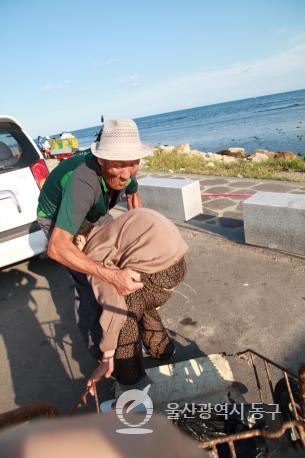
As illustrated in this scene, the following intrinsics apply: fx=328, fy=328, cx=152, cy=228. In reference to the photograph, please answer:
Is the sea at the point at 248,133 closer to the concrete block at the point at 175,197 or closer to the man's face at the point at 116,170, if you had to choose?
the man's face at the point at 116,170

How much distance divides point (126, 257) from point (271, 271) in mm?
2503

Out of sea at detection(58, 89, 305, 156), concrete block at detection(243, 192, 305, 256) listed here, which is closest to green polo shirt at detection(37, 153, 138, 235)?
sea at detection(58, 89, 305, 156)

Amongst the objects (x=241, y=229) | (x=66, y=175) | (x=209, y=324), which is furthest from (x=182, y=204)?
(x=66, y=175)

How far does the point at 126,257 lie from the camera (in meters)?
2.13

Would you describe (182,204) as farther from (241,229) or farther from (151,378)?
(151,378)

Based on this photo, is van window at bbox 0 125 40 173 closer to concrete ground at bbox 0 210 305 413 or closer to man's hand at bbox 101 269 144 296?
concrete ground at bbox 0 210 305 413

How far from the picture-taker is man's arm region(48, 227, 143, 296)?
6.89 feet

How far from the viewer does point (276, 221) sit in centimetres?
426

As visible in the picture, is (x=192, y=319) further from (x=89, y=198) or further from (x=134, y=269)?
(x=89, y=198)

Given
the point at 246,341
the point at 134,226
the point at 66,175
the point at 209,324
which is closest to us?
the point at 134,226

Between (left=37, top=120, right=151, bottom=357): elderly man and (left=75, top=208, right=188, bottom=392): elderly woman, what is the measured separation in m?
0.07

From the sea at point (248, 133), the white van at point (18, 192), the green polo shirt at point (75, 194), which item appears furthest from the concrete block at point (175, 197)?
the green polo shirt at point (75, 194)

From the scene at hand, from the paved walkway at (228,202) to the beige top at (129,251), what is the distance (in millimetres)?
3039

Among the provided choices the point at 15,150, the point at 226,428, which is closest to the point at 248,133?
the point at 15,150
